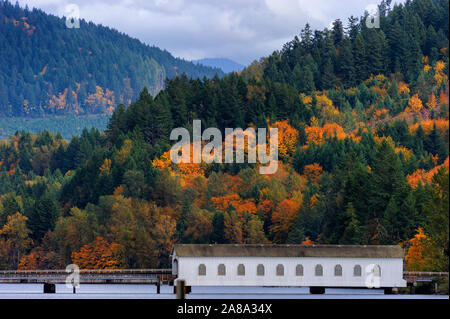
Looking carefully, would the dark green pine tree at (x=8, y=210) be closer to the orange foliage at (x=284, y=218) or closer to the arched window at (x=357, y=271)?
the orange foliage at (x=284, y=218)

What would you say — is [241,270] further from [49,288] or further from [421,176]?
Answer: [421,176]

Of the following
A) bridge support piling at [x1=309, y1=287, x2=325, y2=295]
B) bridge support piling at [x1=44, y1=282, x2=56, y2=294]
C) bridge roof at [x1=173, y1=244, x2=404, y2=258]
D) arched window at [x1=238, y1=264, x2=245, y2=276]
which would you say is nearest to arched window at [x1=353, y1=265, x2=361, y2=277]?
bridge roof at [x1=173, y1=244, x2=404, y2=258]

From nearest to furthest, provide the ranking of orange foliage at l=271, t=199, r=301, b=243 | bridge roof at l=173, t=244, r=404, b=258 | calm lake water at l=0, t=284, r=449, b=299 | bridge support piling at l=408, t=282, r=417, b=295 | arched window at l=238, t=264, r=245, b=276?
1. calm lake water at l=0, t=284, r=449, b=299
2. bridge support piling at l=408, t=282, r=417, b=295
3. bridge roof at l=173, t=244, r=404, b=258
4. arched window at l=238, t=264, r=245, b=276
5. orange foliage at l=271, t=199, r=301, b=243

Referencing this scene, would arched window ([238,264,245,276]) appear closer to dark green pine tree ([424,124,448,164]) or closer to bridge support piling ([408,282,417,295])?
bridge support piling ([408,282,417,295])

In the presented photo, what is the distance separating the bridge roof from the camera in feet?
308

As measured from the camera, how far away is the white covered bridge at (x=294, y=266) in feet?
306

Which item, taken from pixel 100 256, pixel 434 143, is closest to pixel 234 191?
pixel 100 256

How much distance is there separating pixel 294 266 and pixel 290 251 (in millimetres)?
1514

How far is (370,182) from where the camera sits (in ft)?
388

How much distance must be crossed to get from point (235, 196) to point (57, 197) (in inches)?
1432

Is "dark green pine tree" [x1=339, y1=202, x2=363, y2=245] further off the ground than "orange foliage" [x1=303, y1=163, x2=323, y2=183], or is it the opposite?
"orange foliage" [x1=303, y1=163, x2=323, y2=183]

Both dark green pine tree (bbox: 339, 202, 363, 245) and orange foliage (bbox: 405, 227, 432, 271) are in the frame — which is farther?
dark green pine tree (bbox: 339, 202, 363, 245)

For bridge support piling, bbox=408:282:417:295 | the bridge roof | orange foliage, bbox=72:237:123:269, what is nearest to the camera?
bridge support piling, bbox=408:282:417:295
